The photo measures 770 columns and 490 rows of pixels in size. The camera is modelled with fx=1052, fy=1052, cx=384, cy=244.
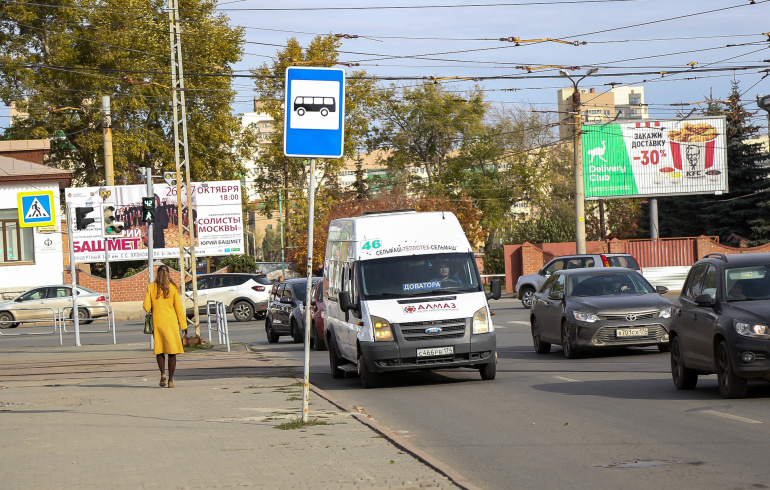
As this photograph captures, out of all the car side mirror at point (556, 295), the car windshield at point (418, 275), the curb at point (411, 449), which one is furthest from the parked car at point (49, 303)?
the curb at point (411, 449)

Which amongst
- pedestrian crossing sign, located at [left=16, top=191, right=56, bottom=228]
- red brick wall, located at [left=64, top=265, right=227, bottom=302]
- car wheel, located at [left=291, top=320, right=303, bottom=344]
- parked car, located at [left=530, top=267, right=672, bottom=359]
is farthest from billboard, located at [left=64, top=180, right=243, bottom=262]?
parked car, located at [left=530, top=267, right=672, bottom=359]

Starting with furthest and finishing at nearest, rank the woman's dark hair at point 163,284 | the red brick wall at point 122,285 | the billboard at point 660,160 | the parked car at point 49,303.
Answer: the billboard at point 660,160, the red brick wall at point 122,285, the parked car at point 49,303, the woman's dark hair at point 163,284

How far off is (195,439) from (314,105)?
11.3 ft

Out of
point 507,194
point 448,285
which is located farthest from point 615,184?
point 448,285

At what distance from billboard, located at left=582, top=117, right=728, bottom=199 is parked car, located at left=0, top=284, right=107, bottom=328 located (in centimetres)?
2549

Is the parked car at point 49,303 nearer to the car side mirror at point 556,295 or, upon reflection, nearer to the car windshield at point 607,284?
the car side mirror at point 556,295

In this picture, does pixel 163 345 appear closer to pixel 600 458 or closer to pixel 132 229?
pixel 600 458

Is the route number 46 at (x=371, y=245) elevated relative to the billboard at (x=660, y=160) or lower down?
lower down

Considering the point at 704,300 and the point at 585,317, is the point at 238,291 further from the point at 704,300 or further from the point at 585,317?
the point at 704,300

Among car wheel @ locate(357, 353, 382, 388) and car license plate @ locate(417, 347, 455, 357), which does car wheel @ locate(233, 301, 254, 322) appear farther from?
car license plate @ locate(417, 347, 455, 357)

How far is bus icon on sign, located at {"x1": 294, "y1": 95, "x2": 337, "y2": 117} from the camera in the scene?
34.3 feet

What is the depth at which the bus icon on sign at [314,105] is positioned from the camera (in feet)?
34.3

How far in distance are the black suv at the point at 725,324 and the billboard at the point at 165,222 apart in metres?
38.7

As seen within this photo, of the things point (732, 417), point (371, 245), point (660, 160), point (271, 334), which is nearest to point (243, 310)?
point (271, 334)
